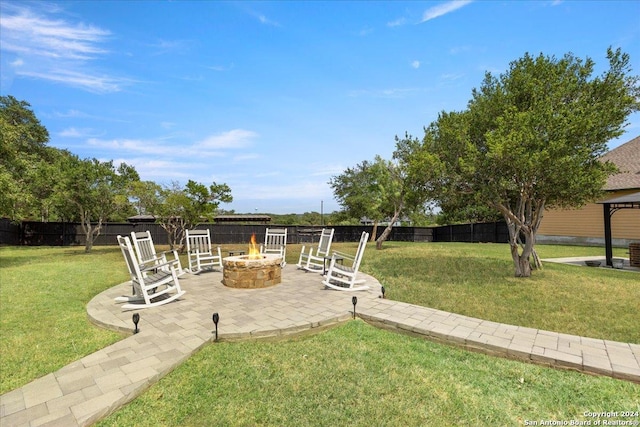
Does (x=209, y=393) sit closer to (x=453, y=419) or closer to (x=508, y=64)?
(x=453, y=419)

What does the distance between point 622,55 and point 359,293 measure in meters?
7.94

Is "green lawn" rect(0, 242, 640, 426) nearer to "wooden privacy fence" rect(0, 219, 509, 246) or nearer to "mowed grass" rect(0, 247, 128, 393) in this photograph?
"mowed grass" rect(0, 247, 128, 393)

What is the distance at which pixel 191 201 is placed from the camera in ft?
47.9

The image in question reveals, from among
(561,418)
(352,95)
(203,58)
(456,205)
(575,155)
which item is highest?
(203,58)

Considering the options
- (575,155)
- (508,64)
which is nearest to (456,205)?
(575,155)

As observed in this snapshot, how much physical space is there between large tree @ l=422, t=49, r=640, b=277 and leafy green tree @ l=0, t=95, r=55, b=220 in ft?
46.8

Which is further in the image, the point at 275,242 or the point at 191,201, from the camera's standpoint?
the point at 191,201

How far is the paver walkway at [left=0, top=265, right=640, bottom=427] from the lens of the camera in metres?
2.38

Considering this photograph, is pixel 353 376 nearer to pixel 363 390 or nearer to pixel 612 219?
pixel 363 390

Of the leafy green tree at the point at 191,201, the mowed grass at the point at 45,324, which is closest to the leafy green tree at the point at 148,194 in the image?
the leafy green tree at the point at 191,201

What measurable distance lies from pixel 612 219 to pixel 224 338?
20.0m

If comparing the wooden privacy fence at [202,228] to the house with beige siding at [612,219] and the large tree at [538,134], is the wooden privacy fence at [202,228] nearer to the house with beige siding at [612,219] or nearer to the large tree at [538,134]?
the house with beige siding at [612,219]

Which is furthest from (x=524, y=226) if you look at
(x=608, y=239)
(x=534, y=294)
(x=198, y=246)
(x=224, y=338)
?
(x=198, y=246)

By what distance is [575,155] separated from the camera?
627 centimetres
